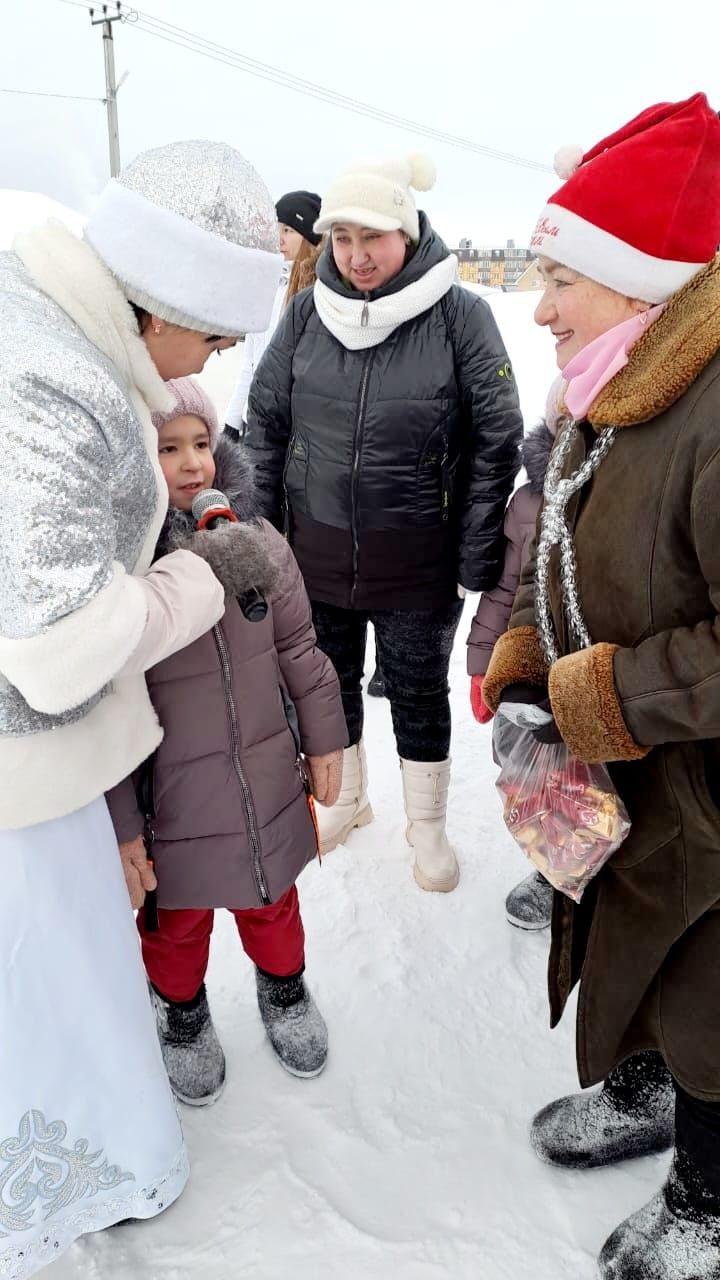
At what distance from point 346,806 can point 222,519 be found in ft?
5.23

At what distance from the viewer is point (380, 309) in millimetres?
2201

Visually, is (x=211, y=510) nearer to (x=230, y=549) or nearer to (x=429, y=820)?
(x=230, y=549)

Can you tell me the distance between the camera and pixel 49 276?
1.15 metres

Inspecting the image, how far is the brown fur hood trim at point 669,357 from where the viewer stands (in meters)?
1.13

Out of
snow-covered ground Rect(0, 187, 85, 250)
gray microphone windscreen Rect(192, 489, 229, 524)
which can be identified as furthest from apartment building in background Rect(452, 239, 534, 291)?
gray microphone windscreen Rect(192, 489, 229, 524)

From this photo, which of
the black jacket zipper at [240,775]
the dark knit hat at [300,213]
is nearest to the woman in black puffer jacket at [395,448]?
the black jacket zipper at [240,775]

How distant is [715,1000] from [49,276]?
1.50 metres

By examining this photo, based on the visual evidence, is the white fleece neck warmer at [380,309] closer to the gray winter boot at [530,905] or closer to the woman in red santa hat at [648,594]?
the woman in red santa hat at [648,594]

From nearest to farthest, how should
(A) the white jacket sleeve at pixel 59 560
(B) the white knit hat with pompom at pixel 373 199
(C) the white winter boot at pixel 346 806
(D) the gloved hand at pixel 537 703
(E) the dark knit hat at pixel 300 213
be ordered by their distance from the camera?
(A) the white jacket sleeve at pixel 59 560, (D) the gloved hand at pixel 537 703, (B) the white knit hat with pompom at pixel 373 199, (C) the white winter boot at pixel 346 806, (E) the dark knit hat at pixel 300 213

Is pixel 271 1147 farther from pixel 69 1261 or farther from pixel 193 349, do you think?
pixel 193 349

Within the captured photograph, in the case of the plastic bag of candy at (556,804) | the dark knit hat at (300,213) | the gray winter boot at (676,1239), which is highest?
the dark knit hat at (300,213)

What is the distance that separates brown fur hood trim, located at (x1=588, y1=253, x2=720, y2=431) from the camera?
3.71 feet

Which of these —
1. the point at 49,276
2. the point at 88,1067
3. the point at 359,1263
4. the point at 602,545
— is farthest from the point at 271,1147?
the point at 49,276

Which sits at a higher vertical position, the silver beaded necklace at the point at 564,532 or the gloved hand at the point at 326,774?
the silver beaded necklace at the point at 564,532
